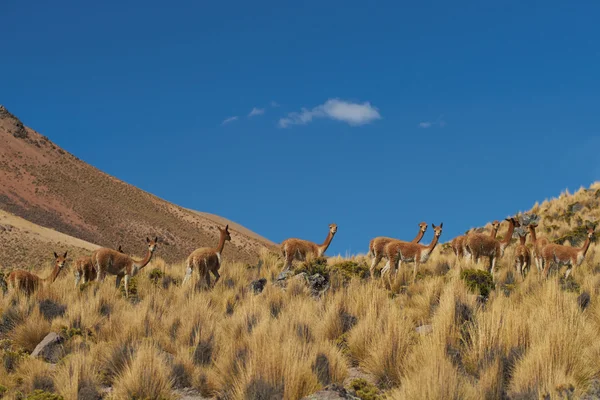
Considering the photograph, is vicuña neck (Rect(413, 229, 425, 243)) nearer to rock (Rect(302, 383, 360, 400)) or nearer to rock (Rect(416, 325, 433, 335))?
rock (Rect(416, 325, 433, 335))

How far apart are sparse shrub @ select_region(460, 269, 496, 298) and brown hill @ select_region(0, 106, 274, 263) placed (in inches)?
2403

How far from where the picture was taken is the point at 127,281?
16.0 meters

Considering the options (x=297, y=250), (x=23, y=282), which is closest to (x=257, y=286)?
(x=297, y=250)

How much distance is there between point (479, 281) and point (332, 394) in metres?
7.61

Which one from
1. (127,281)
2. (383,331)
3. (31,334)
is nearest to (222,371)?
(383,331)

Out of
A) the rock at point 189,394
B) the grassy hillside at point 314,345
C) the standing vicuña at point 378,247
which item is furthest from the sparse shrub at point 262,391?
the standing vicuña at point 378,247

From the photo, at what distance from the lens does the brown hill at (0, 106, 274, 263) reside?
7600 centimetres

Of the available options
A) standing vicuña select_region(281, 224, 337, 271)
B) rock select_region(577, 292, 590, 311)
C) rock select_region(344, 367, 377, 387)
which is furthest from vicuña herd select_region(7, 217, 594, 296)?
rock select_region(344, 367, 377, 387)

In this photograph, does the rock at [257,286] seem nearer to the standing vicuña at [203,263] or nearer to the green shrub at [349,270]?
the standing vicuña at [203,263]

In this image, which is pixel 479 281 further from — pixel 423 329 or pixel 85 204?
pixel 85 204

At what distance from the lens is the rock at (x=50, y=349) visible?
34.1 ft

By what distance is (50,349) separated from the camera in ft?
34.7

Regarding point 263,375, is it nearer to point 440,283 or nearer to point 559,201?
point 440,283

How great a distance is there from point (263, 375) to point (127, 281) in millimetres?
9125
